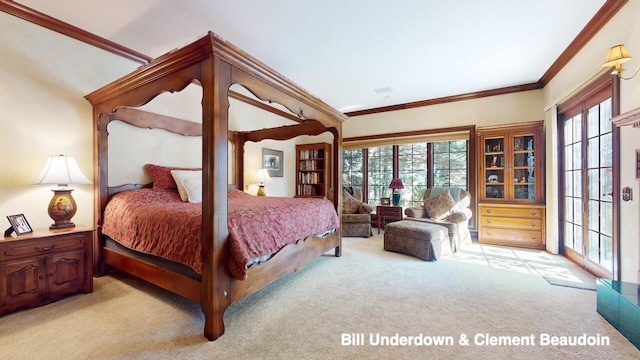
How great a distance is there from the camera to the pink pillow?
3.09m

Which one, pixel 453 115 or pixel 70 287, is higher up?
pixel 453 115

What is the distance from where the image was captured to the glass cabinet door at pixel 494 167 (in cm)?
416

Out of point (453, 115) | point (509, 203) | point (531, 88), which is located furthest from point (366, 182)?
point (531, 88)

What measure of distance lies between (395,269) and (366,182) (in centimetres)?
296

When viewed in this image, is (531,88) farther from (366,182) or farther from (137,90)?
(137,90)

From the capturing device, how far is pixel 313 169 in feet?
18.8

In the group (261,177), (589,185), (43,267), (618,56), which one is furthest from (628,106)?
(43,267)

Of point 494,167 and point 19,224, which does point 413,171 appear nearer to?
point 494,167

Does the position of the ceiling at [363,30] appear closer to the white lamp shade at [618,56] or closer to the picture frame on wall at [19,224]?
the white lamp shade at [618,56]

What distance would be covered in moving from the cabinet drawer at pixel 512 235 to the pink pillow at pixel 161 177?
4.68 m

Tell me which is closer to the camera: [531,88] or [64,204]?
[64,204]

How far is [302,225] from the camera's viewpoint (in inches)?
103

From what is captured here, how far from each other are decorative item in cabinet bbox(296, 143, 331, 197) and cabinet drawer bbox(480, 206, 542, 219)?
2957 millimetres

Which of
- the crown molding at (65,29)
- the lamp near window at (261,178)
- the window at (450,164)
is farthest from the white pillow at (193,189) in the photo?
the window at (450,164)
